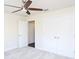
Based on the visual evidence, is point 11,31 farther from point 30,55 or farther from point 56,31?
point 56,31

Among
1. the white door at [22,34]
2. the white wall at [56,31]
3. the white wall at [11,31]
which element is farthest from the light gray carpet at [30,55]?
the white door at [22,34]

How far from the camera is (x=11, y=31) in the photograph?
186 inches

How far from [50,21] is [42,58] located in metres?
2.00

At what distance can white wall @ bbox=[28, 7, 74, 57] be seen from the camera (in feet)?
11.5

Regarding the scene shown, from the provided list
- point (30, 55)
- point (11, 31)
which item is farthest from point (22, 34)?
point (30, 55)

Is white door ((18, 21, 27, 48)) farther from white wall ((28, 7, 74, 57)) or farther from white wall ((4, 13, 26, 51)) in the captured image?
white wall ((28, 7, 74, 57))

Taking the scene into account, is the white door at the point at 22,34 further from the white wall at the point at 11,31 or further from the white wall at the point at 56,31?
the white wall at the point at 56,31

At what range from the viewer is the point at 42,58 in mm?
3373

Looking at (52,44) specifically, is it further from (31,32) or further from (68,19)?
(31,32)

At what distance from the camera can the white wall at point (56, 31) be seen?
3.51 metres

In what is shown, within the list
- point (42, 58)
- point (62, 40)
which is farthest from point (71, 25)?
point (42, 58)

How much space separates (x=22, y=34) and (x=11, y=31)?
87 centimetres
